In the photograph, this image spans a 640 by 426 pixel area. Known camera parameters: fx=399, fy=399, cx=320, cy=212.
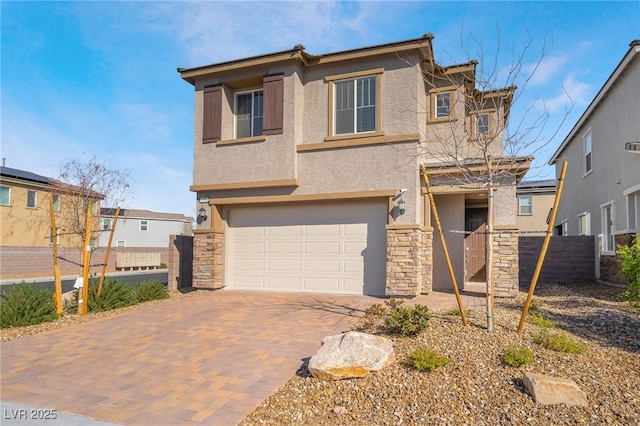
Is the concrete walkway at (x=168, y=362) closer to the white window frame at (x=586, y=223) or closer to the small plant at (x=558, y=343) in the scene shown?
the small plant at (x=558, y=343)

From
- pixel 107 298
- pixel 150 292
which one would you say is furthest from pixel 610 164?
pixel 107 298

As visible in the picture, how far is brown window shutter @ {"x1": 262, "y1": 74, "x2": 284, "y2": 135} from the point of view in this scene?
11570 millimetres

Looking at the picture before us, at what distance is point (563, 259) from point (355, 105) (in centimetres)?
1014

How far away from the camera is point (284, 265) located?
11.9 m

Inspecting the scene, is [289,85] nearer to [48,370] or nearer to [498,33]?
[498,33]

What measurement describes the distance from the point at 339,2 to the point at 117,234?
33.5 metres

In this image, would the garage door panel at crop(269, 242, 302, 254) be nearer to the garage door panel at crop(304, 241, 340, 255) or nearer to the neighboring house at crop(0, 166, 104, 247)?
the garage door panel at crop(304, 241, 340, 255)

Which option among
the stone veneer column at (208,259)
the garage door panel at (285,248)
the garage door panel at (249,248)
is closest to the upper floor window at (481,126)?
the garage door panel at (285,248)

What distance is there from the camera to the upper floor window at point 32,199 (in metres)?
24.0

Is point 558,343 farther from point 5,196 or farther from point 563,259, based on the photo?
point 5,196

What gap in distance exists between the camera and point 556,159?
75.1 ft

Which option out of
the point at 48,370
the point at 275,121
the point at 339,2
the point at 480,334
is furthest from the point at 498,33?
the point at 48,370

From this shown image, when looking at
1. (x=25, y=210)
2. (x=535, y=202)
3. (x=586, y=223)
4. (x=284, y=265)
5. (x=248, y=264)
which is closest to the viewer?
(x=284, y=265)

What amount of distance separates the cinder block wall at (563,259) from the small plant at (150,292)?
1242 centimetres
